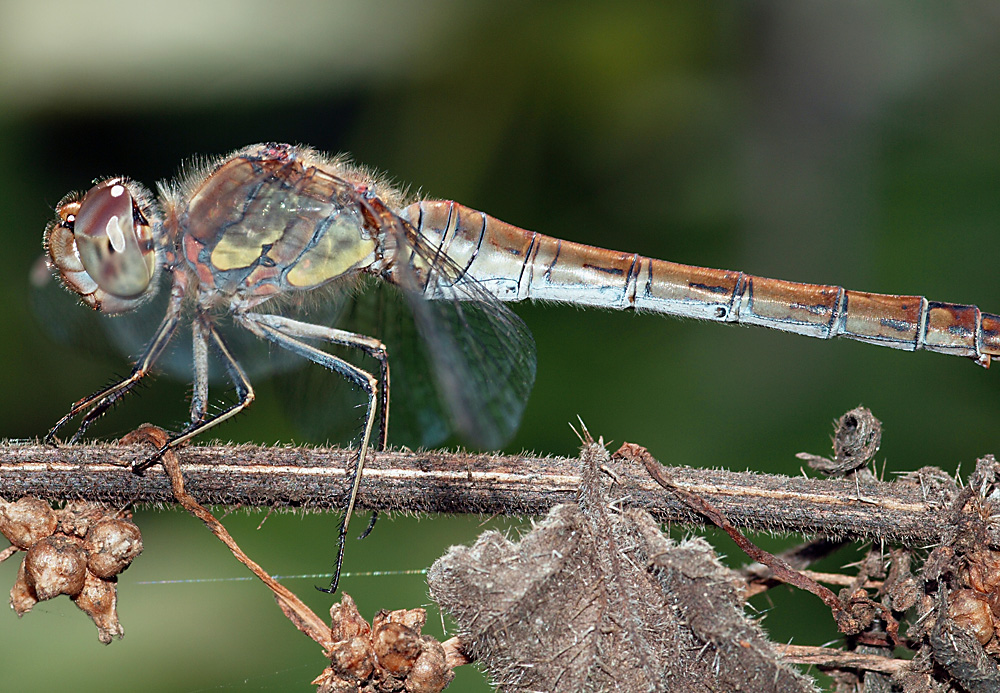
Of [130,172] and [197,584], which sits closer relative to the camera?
[197,584]

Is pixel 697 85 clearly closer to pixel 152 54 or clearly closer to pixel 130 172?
pixel 152 54

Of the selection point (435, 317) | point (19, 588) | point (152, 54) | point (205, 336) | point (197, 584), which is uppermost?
point (152, 54)

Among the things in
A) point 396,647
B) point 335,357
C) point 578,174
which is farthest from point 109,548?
point 578,174

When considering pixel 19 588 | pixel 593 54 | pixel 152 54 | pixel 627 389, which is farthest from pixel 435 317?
pixel 593 54

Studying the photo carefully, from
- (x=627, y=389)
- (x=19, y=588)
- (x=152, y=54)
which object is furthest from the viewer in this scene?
(x=627, y=389)

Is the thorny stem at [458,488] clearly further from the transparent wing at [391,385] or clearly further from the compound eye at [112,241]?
the compound eye at [112,241]

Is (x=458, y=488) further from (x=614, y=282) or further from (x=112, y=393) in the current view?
(x=614, y=282)
